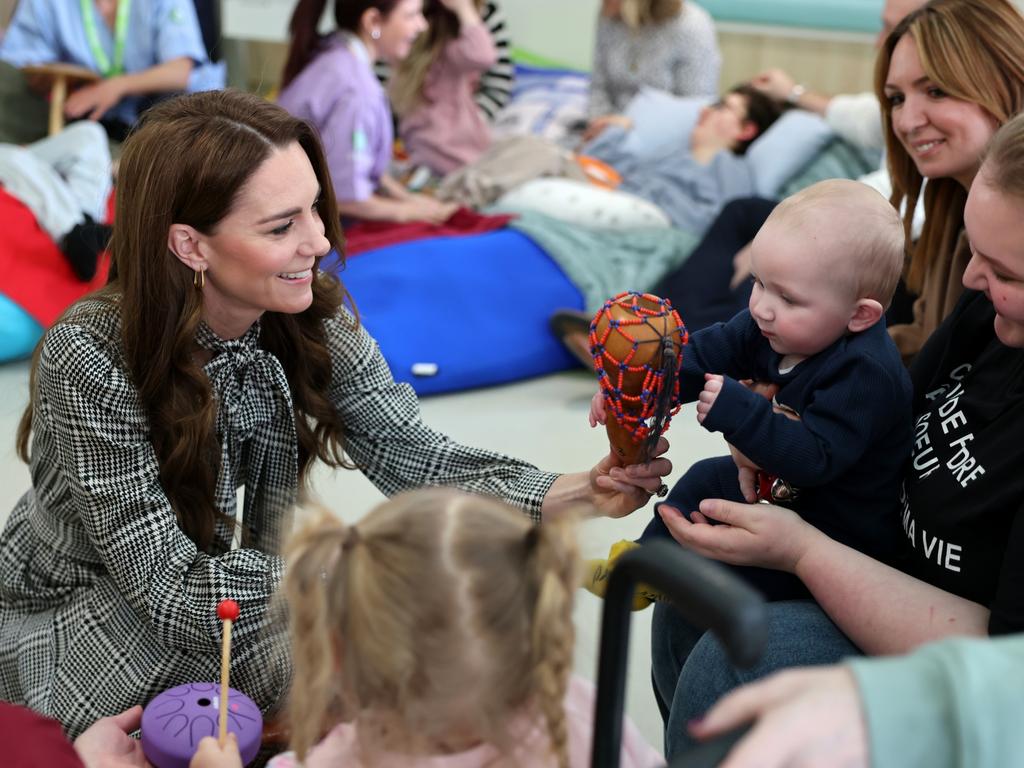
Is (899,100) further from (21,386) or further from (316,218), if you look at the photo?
(21,386)

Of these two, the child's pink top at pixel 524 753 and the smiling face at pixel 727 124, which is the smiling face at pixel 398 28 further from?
the child's pink top at pixel 524 753

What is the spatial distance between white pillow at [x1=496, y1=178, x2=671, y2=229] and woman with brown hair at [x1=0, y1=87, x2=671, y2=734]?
6.41 ft

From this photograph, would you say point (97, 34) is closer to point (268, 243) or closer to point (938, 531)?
point (268, 243)

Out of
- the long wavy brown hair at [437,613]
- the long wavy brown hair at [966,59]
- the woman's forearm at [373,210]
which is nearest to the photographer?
the long wavy brown hair at [437,613]

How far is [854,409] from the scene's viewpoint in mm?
1279

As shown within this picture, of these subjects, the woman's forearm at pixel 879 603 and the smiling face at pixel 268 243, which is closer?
the woman's forearm at pixel 879 603

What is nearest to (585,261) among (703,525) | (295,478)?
(295,478)

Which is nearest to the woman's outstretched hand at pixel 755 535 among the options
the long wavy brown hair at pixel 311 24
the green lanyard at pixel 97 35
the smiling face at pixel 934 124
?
the smiling face at pixel 934 124

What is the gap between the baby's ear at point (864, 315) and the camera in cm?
131

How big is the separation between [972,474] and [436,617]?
1.98 feet

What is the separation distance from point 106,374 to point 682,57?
136 inches

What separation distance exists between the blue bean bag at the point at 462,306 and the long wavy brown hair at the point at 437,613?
2.09m

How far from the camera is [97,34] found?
3850mm

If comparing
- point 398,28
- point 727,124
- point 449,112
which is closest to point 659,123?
point 727,124
